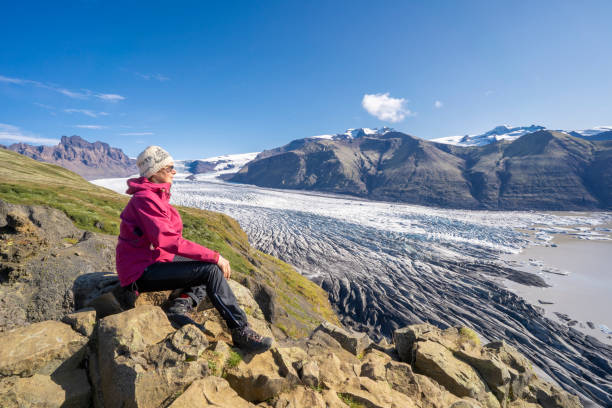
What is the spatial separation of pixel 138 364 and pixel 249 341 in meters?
1.75

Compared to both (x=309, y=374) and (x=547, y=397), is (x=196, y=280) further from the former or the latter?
(x=547, y=397)

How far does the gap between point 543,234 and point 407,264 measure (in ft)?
189

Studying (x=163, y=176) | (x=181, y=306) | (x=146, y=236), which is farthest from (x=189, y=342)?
(x=163, y=176)

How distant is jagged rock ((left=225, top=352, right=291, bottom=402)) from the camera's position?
408 centimetres

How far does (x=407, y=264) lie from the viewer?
5144 centimetres

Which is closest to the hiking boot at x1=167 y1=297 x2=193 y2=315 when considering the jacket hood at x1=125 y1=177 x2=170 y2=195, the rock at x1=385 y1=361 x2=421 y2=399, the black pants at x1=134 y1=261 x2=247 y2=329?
the black pants at x1=134 y1=261 x2=247 y2=329

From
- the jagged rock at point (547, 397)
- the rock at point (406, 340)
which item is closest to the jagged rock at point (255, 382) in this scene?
the rock at point (406, 340)

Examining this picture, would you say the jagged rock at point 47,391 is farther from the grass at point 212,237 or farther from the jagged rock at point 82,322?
the grass at point 212,237

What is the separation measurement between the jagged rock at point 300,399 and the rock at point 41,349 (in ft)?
11.1

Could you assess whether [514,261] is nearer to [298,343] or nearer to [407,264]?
[407,264]

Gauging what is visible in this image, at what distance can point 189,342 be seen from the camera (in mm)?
4234

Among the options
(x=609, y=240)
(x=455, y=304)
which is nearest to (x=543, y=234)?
(x=609, y=240)

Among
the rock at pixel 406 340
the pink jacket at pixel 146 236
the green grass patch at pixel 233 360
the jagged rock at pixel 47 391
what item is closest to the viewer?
the jagged rock at pixel 47 391

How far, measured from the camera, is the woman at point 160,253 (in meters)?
4.20
